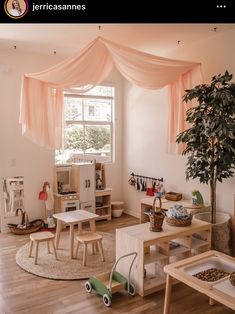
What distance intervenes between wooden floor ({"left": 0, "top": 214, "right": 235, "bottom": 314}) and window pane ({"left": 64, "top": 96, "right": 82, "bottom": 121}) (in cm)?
283

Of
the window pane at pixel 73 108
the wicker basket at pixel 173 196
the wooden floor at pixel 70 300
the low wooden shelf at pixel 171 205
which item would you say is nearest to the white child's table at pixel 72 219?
the wooden floor at pixel 70 300

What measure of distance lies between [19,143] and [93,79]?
1.87 metres

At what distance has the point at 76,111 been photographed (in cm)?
546

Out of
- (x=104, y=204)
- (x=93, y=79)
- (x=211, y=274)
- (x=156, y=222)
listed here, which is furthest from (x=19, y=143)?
(x=211, y=274)

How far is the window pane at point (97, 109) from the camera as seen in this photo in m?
5.56

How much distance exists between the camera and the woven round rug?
130 inches

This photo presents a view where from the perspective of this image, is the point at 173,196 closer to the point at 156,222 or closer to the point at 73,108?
the point at 156,222

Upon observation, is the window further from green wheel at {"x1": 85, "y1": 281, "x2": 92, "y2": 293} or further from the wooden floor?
green wheel at {"x1": 85, "y1": 281, "x2": 92, "y2": 293}

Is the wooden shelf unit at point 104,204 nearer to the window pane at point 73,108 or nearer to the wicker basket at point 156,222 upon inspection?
the window pane at point 73,108

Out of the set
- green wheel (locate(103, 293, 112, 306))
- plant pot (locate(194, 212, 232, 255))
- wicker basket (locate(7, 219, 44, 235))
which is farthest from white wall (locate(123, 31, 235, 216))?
green wheel (locate(103, 293, 112, 306))

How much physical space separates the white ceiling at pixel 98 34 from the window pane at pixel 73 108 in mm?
939

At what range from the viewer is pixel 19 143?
194 inches

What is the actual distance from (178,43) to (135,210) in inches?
114
